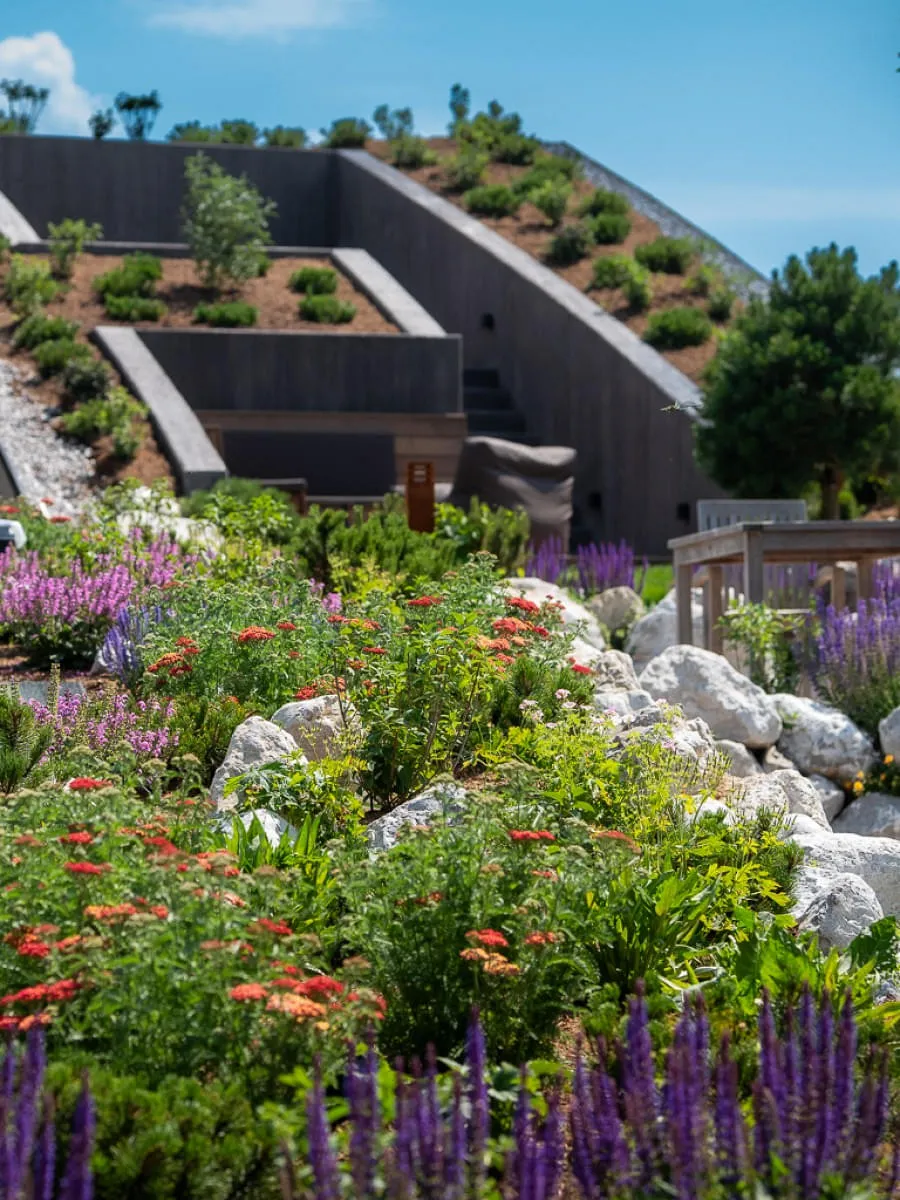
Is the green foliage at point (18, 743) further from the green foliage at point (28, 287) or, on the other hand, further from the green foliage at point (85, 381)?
the green foliage at point (28, 287)

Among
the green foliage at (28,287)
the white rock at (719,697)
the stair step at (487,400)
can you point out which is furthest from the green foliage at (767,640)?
the stair step at (487,400)

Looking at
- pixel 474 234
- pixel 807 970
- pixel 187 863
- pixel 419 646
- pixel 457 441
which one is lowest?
pixel 807 970

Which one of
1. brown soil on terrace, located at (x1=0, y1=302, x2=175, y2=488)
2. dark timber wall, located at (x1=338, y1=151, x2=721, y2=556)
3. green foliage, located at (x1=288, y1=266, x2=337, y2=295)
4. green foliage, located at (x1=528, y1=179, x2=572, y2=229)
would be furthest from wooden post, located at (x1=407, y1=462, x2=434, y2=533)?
green foliage, located at (x1=528, y1=179, x2=572, y2=229)

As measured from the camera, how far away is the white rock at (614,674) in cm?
678

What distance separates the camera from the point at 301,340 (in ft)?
55.9

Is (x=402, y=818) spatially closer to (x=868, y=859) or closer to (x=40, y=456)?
(x=868, y=859)

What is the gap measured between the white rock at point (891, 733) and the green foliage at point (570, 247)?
15.4 metres

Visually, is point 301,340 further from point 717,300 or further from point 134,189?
point 134,189

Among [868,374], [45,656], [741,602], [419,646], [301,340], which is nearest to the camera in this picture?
[419,646]

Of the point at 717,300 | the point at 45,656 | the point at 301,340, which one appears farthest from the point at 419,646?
the point at 717,300

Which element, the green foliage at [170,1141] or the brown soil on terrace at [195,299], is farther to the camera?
the brown soil on terrace at [195,299]

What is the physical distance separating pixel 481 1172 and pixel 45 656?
5.71 m

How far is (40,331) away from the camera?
53.1 ft

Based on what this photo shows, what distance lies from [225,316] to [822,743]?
11572 millimetres
